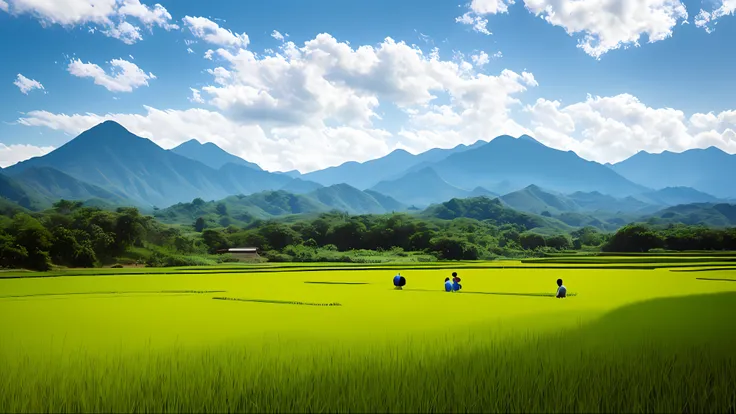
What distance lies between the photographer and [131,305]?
710 inches

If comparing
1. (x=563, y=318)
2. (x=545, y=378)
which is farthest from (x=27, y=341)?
(x=563, y=318)

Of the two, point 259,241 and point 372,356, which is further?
point 259,241

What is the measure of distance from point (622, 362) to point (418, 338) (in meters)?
3.79

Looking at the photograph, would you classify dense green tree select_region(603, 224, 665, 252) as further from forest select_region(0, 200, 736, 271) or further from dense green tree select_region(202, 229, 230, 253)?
dense green tree select_region(202, 229, 230, 253)

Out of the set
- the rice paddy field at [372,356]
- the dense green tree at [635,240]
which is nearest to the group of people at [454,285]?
the rice paddy field at [372,356]

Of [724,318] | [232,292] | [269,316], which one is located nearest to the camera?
[724,318]

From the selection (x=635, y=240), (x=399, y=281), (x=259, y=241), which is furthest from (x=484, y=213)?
(x=399, y=281)

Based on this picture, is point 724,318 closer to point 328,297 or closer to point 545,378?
point 545,378

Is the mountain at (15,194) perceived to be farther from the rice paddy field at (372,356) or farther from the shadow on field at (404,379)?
the shadow on field at (404,379)

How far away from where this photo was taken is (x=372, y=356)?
28.6 feet

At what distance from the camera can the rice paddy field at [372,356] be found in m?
6.45

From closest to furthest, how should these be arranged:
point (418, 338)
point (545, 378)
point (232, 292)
A: 1. point (545, 378)
2. point (418, 338)
3. point (232, 292)

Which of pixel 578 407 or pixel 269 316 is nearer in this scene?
pixel 578 407

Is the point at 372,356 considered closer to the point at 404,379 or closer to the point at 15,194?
the point at 404,379
